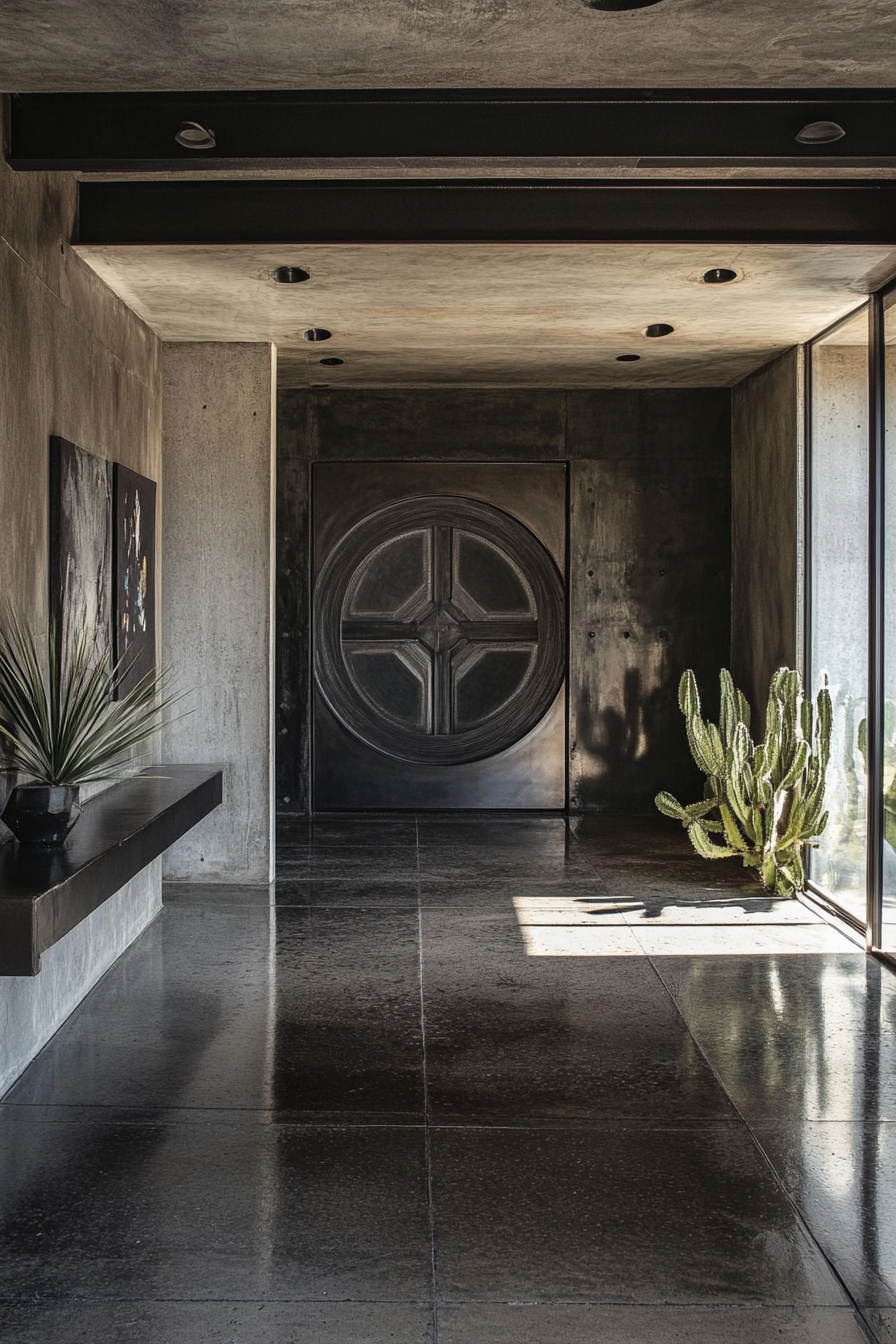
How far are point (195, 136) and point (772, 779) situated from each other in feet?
Answer: 13.9

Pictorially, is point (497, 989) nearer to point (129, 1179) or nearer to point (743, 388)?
point (129, 1179)

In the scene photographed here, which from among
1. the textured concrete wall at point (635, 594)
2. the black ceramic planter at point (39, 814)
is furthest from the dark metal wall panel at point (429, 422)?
the black ceramic planter at point (39, 814)

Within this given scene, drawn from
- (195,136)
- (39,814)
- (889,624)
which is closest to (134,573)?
(195,136)

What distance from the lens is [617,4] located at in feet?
9.43

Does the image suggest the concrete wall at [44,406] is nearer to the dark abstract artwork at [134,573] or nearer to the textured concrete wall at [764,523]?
the dark abstract artwork at [134,573]

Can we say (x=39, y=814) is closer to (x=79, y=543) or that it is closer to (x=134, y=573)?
(x=79, y=543)

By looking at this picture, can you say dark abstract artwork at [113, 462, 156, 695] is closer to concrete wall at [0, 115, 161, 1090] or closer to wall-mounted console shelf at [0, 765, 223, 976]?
concrete wall at [0, 115, 161, 1090]

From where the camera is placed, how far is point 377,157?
405 centimetres

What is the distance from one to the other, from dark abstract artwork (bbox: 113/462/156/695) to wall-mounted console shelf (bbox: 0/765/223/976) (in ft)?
2.11

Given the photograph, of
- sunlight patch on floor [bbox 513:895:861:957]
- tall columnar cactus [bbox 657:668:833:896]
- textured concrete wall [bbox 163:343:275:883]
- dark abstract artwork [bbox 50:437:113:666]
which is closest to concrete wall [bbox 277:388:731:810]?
tall columnar cactus [bbox 657:668:833:896]

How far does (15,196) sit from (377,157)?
3.96 feet

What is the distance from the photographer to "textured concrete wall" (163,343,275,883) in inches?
265

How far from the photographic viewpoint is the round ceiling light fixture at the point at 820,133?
12.9 feet

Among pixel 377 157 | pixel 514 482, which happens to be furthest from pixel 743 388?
pixel 377 157
